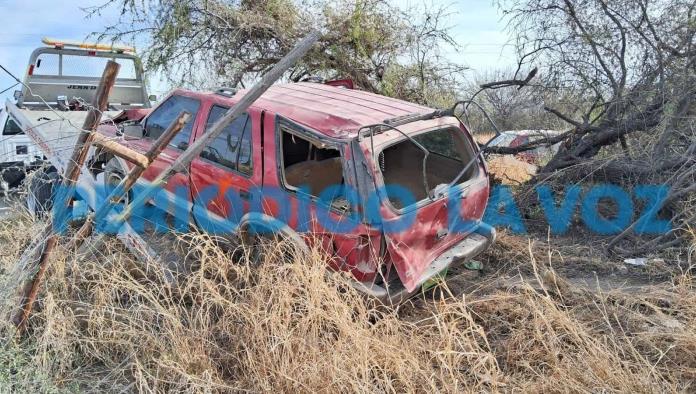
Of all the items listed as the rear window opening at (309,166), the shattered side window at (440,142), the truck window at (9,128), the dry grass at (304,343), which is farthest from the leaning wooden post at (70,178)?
the truck window at (9,128)

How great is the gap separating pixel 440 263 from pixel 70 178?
8.77 ft

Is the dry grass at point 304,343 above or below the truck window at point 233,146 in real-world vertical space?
below

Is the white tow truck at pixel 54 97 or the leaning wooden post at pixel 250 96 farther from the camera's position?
the white tow truck at pixel 54 97

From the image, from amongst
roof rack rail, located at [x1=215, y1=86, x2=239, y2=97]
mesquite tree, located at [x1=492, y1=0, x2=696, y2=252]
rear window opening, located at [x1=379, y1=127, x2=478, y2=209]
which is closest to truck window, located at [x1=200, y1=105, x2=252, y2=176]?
roof rack rail, located at [x1=215, y1=86, x2=239, y2=97]

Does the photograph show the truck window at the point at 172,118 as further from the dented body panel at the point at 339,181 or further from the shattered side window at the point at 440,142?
the shattered side window at the point at 440,142

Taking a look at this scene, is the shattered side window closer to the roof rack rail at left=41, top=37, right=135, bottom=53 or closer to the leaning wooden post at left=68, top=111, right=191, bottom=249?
the leaning wooden post at left=68, top=111, right=191, bottom=249

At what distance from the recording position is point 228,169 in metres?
3.88

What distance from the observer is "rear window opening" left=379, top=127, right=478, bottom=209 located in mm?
4305

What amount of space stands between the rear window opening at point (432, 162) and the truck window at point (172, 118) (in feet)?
5.89

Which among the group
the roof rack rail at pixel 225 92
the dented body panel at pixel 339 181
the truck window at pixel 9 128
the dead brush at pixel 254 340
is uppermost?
the roof rack rail at pixel 225 92

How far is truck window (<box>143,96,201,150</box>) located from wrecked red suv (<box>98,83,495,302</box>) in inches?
0.5

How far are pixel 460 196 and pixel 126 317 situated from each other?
2.62 m

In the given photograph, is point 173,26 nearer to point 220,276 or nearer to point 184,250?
point 184,250

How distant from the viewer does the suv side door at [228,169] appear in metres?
3.72
